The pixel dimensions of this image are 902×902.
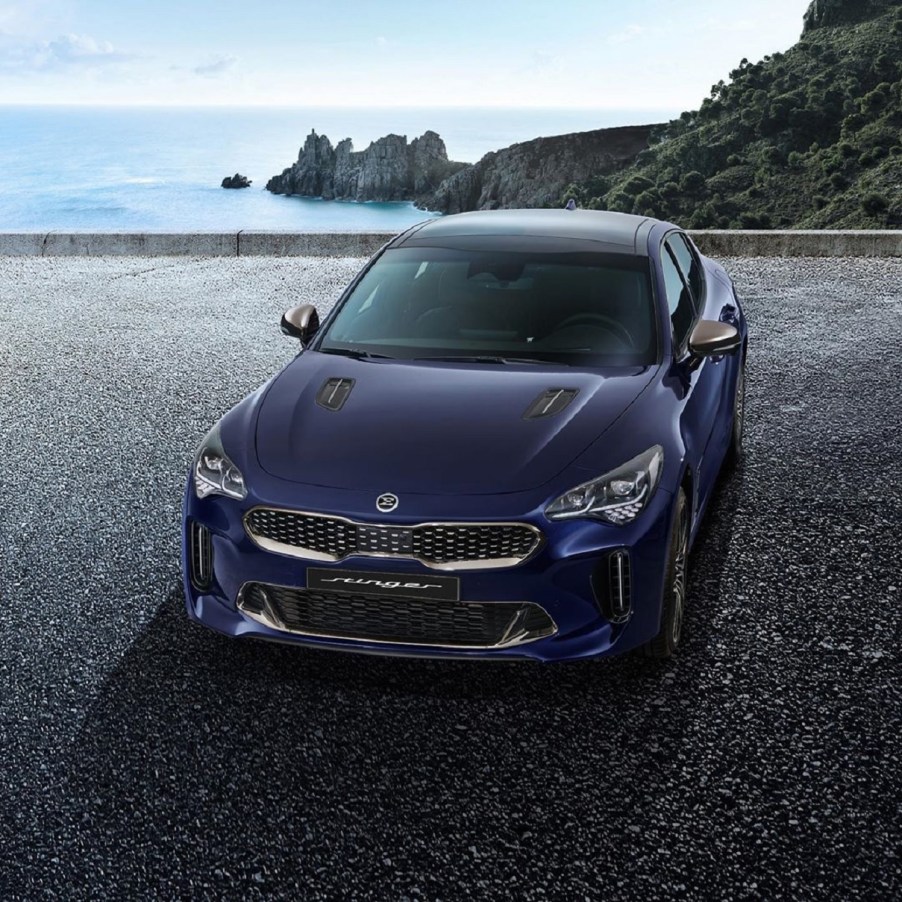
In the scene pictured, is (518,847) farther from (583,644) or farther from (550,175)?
(550,175)

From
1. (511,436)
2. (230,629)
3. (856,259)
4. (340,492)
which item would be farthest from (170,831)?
(856,259)

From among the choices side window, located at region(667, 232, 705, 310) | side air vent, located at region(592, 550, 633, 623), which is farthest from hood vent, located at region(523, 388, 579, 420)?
side window, located at region(667, 232, 705, 310)

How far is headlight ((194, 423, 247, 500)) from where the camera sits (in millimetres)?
3762

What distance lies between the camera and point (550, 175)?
138250 millimetres

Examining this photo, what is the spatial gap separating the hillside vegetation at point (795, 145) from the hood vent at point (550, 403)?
43373 millimetres

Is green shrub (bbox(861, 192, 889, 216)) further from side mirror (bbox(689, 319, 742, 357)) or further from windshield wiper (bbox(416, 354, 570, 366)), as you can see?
windshield wiper (bbox(416, 354, 570, 366))

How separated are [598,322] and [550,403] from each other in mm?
830

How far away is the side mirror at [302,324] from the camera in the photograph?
16.6ft

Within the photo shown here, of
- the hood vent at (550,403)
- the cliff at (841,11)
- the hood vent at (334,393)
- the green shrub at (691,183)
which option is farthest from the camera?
the cliff at (841,11)

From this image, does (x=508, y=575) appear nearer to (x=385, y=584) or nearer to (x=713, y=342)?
(x=385, y=584)

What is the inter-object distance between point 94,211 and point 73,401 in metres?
204

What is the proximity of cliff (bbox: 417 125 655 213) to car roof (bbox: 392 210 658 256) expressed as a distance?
114 metres

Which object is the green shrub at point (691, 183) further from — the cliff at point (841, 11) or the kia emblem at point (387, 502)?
the kia emblem at point (387, 502)

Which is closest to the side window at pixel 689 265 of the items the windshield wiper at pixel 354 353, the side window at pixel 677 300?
the side window at pixel 677 300
